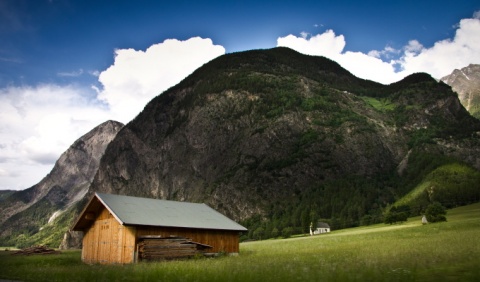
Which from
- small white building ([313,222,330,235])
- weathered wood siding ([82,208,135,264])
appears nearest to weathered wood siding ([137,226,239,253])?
weathered wood siding ([82,208,135,264])

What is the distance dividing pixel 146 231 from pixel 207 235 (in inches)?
287

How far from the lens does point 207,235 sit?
42812 millimetres

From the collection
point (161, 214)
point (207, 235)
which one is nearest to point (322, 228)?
point (207, 235)

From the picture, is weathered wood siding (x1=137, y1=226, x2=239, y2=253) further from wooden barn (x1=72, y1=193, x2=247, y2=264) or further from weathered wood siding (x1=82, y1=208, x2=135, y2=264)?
weathered wood siding (x1=82, y1=208, x2=135, y2=264)

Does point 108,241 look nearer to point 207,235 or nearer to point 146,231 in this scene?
point 146,231

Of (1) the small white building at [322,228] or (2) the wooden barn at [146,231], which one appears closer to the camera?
(2) the wooden barn at [146,231]

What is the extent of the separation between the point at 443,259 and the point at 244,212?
157898 mm

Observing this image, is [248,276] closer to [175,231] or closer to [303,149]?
[175,231]

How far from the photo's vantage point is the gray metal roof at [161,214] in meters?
38.2

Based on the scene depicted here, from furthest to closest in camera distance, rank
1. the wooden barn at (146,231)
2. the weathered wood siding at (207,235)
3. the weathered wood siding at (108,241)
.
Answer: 1. the weathered wood siding at (207,235)
2. the weathered wood siding at (108,241)
3. the wooden barn at (146,231)

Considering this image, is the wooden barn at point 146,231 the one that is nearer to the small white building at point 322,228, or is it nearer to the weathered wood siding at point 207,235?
the weathered wood siding at point 207,235

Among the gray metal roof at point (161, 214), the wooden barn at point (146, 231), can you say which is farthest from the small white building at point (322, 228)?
the wooden barn at point (146, 231)

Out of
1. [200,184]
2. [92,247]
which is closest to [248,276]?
[92,247]

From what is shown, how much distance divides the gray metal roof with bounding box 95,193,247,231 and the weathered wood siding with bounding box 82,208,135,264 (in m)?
1.31
